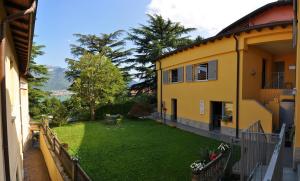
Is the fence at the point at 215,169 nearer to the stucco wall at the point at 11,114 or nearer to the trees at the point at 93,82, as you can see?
the stucco wall at the point at 11,114

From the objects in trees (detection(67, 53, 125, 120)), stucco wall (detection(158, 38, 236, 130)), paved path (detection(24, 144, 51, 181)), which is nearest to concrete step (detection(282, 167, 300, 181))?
stucco wall (detection(158, 38, 236, 130))

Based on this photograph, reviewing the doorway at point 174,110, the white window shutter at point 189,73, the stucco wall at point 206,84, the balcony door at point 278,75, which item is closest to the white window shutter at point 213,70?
the stucco wall at point 206,84

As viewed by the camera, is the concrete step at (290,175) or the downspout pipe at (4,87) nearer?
the downspout pipe at (4,87)

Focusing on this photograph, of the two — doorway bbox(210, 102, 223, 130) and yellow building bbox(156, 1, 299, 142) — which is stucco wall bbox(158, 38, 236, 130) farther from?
doorway bbox(210, 102, 223, 130)

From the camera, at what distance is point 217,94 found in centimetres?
1489

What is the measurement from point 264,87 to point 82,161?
12.1 metres

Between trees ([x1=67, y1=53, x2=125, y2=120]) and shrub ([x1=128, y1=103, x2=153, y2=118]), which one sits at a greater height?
trees ([x1=67, y1=53, x2=125, y2=120])

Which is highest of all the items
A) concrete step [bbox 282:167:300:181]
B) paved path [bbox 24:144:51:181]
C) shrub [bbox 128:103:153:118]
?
concrete step [bbox 282:167:300:181]

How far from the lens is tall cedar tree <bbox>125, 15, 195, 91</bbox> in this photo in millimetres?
31641

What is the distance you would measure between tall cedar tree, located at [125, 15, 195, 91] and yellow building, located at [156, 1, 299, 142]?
12.1 m

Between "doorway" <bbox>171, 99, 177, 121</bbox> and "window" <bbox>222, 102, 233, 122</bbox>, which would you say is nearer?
"window" <bbox>222, 102, 233, 122</bbox>

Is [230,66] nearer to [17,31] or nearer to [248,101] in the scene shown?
[248,101]

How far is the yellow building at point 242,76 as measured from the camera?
12.4 m

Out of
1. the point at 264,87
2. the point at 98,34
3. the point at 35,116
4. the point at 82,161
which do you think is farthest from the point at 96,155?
the point at 98,34
